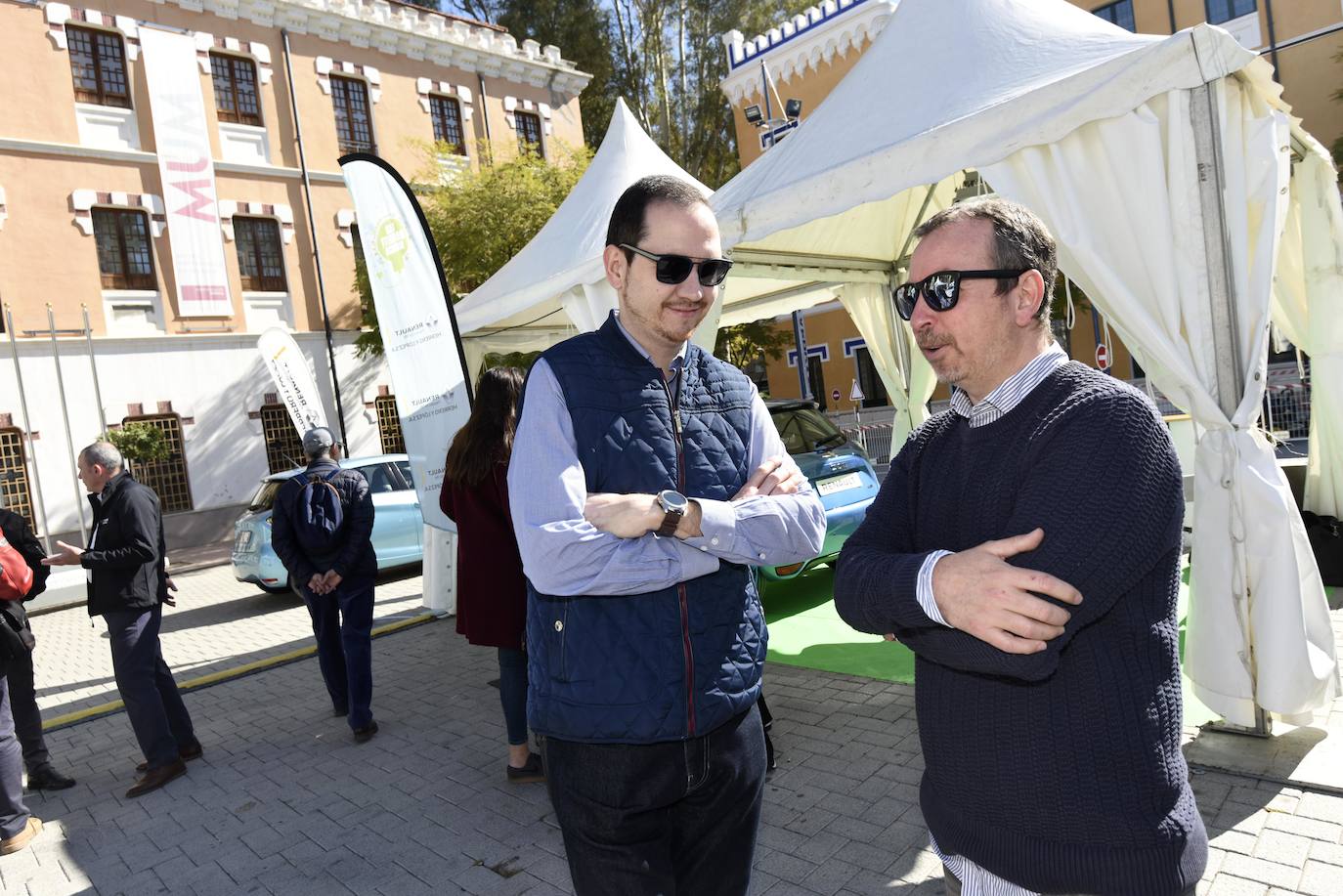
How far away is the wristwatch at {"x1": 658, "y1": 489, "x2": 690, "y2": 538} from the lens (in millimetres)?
1738

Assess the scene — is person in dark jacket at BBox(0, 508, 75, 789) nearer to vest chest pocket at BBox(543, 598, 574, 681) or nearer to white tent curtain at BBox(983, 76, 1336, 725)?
vest chest pocket at BBox(543, 598, 574, 681)

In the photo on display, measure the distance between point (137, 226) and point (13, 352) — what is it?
12.4ft

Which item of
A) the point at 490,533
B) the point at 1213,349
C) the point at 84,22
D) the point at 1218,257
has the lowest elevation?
A: the point at 490,533

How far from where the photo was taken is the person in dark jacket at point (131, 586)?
4.38 m

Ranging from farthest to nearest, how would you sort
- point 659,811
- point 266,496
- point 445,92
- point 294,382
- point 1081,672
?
point 445,92 → point 294,382 → point 266,496 → point 659,811 → point 1081,672

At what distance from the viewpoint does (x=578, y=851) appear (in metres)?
1.77

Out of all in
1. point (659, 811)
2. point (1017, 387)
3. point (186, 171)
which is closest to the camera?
point (1017, 387)

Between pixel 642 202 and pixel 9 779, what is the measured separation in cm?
423

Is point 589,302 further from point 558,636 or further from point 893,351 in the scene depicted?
point 558,636

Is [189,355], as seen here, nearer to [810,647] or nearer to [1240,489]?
[810,647]

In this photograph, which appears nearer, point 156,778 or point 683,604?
point 683,604

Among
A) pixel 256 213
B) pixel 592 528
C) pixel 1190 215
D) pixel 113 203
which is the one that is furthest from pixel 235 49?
pixel 592 528

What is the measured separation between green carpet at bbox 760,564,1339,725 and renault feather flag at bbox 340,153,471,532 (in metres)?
2.65

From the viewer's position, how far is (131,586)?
4.41 m
